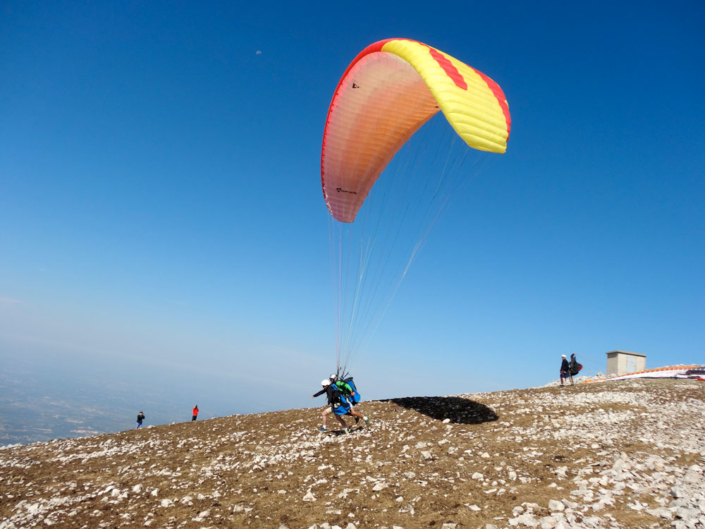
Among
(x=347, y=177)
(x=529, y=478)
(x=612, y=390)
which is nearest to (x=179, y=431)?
(x=347, y=177)

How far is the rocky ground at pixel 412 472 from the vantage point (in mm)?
5453

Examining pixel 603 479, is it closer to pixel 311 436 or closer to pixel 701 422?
pixel 701 422

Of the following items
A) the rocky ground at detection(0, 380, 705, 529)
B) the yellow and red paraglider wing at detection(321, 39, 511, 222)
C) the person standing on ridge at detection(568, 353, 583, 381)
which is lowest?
the rocky ground at detection(0, 380, 705, 529)

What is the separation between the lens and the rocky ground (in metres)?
5.45

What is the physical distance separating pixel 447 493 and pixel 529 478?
1417 millimetres

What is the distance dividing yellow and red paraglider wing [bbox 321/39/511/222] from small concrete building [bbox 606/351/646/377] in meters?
17.3

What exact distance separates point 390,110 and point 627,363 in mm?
19353

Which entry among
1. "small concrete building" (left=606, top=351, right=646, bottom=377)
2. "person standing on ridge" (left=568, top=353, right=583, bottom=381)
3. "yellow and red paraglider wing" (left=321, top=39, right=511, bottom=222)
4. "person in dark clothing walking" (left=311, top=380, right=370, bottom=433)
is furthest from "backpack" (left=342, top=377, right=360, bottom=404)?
"small concrete building" (left=606, top=351, right=646, bottom=377)

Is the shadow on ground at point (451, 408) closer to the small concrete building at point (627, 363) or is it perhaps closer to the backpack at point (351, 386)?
the backpack at point (351, 386)

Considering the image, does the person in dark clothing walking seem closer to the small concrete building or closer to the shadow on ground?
the shadow on ground

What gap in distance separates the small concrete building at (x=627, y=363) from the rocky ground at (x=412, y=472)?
26.5 feet

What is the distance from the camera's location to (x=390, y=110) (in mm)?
12156

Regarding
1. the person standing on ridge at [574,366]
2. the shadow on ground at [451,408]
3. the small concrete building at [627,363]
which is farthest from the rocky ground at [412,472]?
the small concrete building at [627,363]

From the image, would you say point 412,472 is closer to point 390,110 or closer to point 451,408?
point 451,408
